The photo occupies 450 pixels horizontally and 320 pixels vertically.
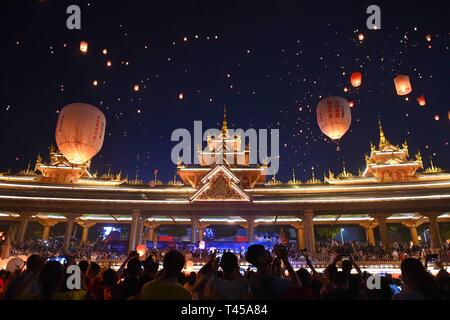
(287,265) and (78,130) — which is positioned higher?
(78,130)

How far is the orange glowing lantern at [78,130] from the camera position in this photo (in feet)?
46.6

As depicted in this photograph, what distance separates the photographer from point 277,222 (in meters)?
26.0

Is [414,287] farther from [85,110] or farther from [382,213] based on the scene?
[382,213]

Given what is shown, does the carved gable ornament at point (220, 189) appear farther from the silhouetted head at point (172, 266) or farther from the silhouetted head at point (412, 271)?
the silhouetted head at point (172, 266)

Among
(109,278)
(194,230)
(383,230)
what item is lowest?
(109,278)

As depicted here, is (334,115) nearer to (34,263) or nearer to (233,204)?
(233,204)

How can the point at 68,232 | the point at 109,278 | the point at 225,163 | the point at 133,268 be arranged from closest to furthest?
the point at 133,268 < the point at 109,278 < the point at 68,232 < the point at 225,163

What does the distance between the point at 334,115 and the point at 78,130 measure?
13842 mm

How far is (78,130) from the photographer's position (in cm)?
1420

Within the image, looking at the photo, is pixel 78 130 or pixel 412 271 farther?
pixel 78 130

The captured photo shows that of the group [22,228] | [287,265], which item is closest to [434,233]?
[287,265]

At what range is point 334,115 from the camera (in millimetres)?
16266

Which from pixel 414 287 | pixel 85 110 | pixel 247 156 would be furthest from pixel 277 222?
pixel 414 287

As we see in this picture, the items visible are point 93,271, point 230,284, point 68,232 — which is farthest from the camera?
point 68,232
